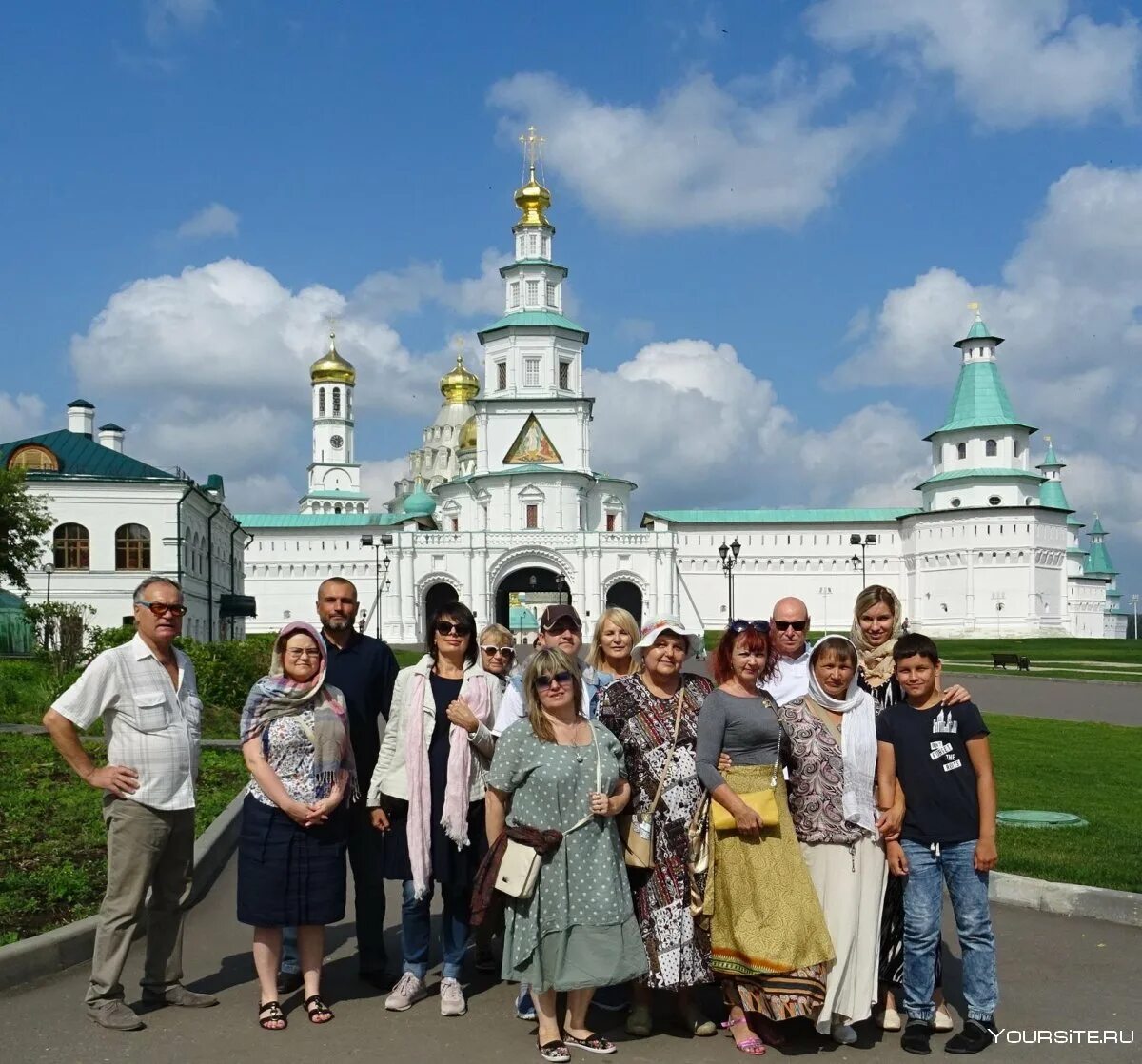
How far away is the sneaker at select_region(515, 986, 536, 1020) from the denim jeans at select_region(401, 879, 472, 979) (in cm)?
37

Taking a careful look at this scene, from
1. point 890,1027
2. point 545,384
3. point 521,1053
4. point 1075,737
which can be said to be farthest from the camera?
point 545,384

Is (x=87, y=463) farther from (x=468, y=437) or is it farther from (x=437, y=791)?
(x=468, y=437)

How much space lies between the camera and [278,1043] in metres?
5.38

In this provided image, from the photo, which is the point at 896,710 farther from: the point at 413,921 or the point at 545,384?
the point at 545,384

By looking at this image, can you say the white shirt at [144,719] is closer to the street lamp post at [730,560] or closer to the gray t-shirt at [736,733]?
the gray t-shirt at [736,733]

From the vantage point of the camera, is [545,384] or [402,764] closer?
[402,764]

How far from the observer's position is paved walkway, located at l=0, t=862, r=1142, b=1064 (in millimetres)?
5219

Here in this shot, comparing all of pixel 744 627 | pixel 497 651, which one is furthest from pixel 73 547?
pixel 744 627

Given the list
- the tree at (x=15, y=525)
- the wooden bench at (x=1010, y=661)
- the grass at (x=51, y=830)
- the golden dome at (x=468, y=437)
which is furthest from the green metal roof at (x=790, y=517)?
the grass at (x=51, y=830)

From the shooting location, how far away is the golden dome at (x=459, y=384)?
9800 centimetres

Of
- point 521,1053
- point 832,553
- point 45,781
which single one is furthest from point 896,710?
point 832,553

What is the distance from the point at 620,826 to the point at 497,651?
1.21 metres

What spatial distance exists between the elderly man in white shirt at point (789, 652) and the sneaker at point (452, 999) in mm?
2189

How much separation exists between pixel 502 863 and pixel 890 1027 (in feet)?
6.83
